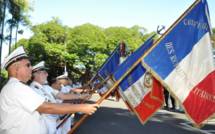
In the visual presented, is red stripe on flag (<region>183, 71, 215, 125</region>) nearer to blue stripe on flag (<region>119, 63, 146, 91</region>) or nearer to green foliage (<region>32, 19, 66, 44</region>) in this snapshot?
blue stripe on flag (<region>119, 63, 146, 91</region>)

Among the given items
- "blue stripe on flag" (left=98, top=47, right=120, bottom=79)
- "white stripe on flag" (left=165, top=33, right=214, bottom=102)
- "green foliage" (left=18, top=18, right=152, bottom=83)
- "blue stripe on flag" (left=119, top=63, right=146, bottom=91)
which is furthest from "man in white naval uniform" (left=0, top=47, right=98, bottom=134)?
"green foliage" (left=18, top=18, right=152, bottom=83)

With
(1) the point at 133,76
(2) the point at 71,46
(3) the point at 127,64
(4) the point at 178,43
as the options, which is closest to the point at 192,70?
(4) the point at 178,43

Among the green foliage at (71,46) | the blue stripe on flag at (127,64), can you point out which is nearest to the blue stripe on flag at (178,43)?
the blue stripe on flag at (127,64)

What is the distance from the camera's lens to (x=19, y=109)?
434cm

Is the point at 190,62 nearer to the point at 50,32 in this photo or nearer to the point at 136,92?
the point at 136,92

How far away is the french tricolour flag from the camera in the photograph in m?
5.75

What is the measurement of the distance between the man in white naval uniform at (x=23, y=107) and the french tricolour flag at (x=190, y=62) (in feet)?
5.52

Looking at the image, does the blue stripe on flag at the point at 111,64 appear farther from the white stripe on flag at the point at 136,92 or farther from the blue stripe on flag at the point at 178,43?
the blue stripe on flag at the point at 178,43

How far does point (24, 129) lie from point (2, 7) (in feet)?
127

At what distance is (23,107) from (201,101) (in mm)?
2433

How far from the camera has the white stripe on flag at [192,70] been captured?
229 inches

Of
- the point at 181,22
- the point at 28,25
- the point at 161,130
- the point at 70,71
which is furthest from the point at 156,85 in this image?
the point at 70,71

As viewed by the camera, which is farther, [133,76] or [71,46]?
[71,46]

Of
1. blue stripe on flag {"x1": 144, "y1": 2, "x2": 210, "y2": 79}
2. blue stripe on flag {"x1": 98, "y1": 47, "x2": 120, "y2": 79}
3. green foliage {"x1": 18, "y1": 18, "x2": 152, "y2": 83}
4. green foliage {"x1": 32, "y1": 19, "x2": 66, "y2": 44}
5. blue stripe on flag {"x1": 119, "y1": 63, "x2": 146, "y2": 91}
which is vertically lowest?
green foliage {"x1": 18, "y1": 18, "x2": 152, "y2": 83}
